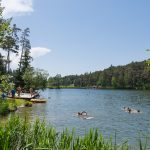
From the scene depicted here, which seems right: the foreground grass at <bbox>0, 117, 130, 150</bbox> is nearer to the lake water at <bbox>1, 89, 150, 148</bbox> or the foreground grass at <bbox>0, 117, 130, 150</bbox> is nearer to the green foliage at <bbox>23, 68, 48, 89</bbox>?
the lake water at <bbox>1, 89, 150, 148</bbox>

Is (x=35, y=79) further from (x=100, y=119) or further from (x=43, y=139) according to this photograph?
(x=43, y=139)

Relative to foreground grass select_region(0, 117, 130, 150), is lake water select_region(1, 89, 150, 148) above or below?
below

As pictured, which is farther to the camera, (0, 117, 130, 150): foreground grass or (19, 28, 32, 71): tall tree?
(19, 28, 32, 71): tall tree

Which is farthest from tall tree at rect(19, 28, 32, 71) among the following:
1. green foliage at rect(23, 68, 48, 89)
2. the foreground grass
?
the foreground grass

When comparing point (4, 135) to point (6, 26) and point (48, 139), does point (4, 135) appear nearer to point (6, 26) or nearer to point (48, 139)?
point (48, 139)

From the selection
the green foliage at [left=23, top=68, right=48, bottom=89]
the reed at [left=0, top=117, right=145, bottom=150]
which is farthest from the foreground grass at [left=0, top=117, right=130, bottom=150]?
the green foliage at [left=23, top=68, right=48, bottom=89]

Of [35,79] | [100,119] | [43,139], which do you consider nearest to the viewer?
[43,139]

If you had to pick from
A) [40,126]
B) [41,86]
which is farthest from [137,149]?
[41,86]

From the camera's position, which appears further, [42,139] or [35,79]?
[35,79]

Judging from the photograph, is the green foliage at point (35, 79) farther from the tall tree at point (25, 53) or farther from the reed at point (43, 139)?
the reed at point (43, 139)

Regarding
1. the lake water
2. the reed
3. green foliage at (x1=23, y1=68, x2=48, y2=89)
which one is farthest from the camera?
green foliage at (x1=23, y1=68, x2=48, y2=89)

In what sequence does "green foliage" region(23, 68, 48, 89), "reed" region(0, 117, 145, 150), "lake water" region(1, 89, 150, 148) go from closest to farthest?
"reed" region(0, 117, 145, 150), "lake water" region(1, 89, 150, 148), "green foliage" region(23, 68, 48, 89)

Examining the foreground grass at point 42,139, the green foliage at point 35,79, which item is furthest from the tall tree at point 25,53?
the foreground grass at point 42,139

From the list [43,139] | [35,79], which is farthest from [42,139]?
[35,79]
